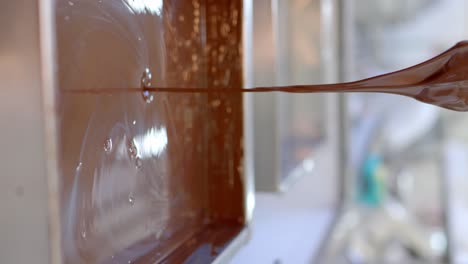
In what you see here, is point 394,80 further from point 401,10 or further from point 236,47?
point 401,10

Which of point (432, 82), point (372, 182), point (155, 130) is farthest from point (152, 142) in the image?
point (372, 182)

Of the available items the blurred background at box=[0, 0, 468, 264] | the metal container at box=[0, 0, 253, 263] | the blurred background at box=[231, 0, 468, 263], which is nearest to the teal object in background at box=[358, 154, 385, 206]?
the blurred background at box=[231, 0, 468, 263]

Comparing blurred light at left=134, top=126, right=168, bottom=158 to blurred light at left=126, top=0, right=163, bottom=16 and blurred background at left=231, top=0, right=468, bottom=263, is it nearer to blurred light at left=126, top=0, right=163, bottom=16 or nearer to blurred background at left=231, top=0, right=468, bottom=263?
blurred light at left=126, top=0, right=163, bottom=16

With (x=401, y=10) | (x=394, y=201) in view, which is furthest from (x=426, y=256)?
(x=401, y=10)

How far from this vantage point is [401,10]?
1.24 m

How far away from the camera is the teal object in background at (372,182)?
1187 millimetres

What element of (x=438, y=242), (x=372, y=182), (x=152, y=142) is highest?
(x=152, y=142)

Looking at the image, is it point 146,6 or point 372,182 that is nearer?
point 146,6

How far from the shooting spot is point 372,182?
1.20m

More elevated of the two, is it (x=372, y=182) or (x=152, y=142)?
(x=152, y=142)

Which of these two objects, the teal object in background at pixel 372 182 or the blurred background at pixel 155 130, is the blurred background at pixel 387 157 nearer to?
the teal object in background at pixel 372 182

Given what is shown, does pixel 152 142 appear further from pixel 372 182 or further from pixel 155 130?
pixel 372 182

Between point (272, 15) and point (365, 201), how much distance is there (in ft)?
2.93

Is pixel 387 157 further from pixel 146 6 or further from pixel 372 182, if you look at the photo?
pixel 146 6
